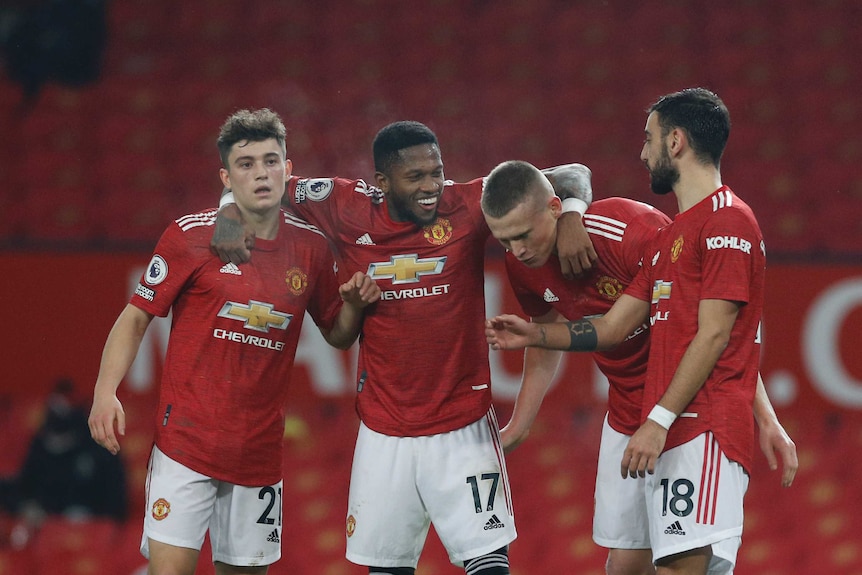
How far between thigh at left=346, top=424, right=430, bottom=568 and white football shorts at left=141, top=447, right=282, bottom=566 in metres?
0.29

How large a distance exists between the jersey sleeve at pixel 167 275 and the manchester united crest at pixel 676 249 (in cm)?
148

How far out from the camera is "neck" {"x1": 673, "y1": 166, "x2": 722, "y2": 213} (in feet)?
9.94

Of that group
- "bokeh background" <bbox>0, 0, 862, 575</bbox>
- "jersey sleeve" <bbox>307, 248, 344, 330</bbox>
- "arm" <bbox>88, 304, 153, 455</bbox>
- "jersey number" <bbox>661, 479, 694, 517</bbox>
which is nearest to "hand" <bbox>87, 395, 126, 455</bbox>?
"arm" <bbox>88, 304, 153, 455</bbox>

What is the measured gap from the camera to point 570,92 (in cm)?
772

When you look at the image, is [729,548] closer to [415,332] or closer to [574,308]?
[574,308]

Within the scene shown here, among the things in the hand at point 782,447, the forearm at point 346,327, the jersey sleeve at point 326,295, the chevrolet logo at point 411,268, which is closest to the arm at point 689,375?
the hand at point 782,447

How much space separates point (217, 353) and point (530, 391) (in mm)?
1076

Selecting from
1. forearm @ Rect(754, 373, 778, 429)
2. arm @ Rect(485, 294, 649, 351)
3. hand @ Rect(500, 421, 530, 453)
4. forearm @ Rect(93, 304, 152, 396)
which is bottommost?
hand @ Rect(500, 421, 530, 453)

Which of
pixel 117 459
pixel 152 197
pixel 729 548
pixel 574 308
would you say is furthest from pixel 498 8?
pixel 729 548

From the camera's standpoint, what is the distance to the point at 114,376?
3322 mm

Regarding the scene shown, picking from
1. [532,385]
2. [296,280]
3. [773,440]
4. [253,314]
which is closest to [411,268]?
[296,280]

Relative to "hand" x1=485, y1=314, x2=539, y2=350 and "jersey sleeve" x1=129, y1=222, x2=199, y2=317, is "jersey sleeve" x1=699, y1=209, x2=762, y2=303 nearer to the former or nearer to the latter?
"hand" x1=485, y1=314, x2=539, y2=350

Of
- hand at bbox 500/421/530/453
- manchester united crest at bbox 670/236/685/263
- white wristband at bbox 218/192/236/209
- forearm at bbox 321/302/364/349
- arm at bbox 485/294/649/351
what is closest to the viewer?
manchester united crest at bbox 670/236/685/263

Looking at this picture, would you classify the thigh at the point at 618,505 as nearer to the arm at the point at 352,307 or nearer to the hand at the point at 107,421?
the arm at the point at 352,307
